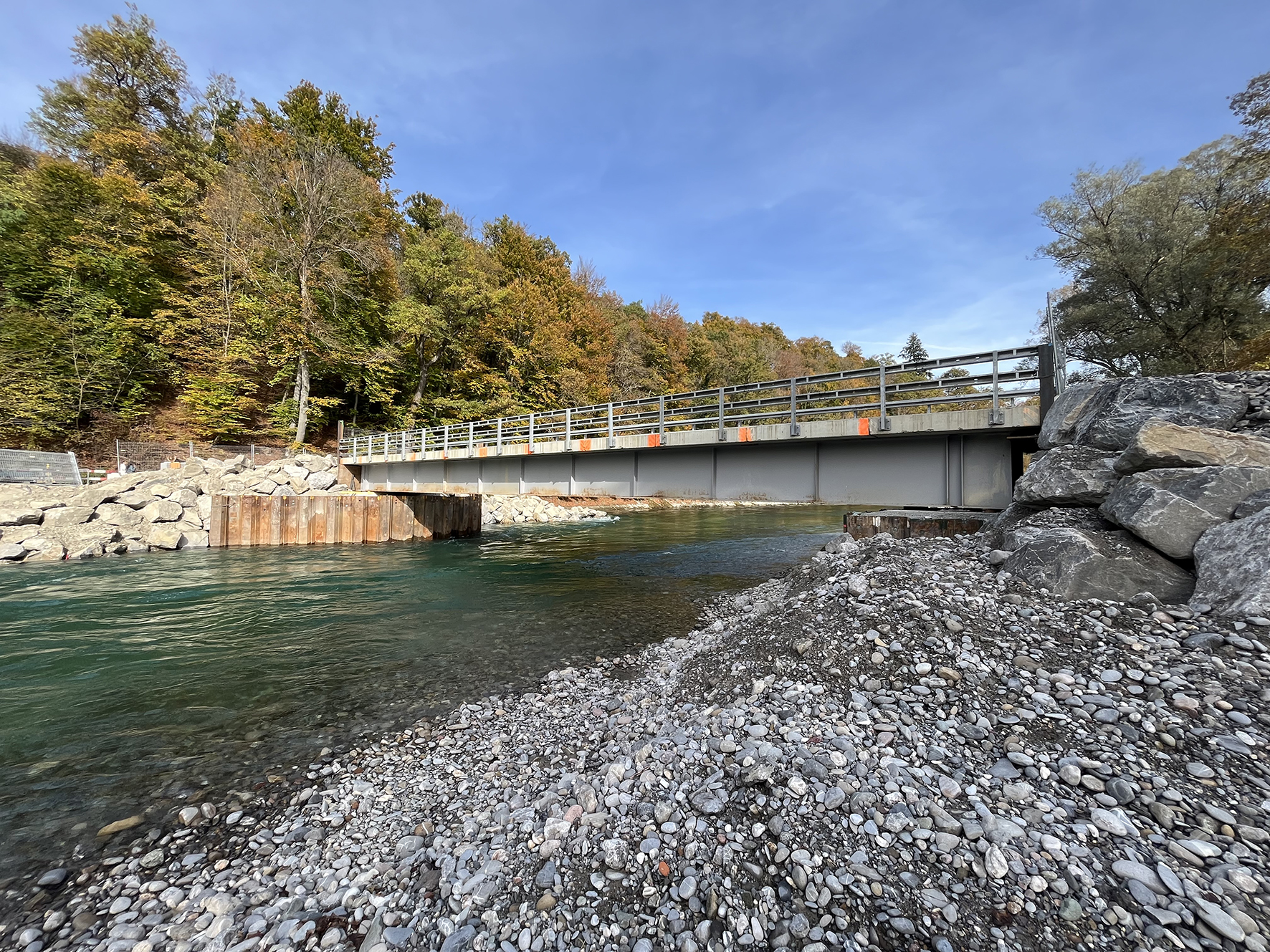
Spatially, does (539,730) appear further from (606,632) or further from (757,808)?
(606,632)

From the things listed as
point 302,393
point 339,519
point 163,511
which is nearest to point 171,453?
point 302,393

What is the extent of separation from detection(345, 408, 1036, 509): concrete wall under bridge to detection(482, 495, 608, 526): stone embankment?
13.5 m

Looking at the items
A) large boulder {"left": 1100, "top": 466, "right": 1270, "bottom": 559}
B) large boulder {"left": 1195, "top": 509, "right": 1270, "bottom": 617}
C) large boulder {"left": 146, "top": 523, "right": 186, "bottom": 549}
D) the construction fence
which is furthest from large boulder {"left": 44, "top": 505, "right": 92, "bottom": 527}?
large boulder {"left": 1195, "top": 509, "right": 1270, "bottom": 617}

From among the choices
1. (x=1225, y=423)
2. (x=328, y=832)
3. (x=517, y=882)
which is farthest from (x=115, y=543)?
(x=1225, y=423)

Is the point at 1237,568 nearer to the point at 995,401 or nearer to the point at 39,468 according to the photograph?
the point at 995,401

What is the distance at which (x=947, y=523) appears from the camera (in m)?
9.80

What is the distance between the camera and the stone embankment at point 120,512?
15.3 meters

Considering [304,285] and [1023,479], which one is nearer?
[1023,479]

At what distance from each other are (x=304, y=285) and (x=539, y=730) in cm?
3323

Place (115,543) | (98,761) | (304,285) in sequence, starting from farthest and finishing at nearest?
1. (304,285)
2. (115,543)
3. (98,761)

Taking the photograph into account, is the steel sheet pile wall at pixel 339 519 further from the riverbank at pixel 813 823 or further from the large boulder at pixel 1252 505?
the large boulder at pixel 1252 505

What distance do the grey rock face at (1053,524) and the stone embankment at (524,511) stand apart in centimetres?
2561

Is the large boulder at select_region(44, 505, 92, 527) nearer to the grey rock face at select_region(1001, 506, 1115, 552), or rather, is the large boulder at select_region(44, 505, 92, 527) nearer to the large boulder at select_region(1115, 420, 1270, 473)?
the grey rock face at select_region(1001, 506, 1115, 552)

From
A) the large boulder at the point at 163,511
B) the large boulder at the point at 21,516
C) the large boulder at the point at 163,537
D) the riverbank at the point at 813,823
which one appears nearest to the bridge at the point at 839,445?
the riverbank at the point at 813,823
